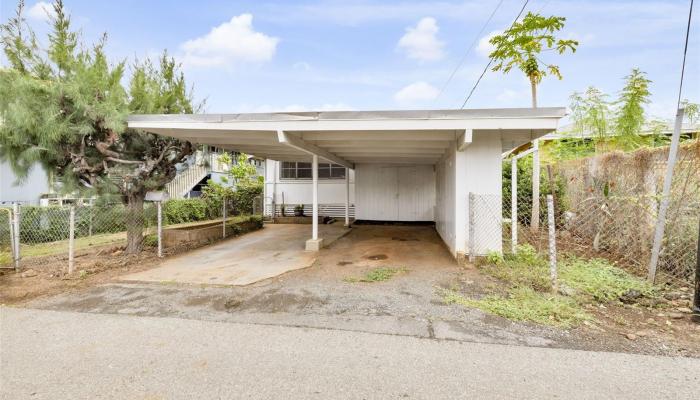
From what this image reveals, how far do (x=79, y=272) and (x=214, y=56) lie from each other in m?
13.2

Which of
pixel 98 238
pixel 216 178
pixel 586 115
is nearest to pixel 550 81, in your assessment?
pixel 586 115

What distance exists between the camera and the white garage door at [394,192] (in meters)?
11.8

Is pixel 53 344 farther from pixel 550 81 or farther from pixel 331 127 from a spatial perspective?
pixel 550 81

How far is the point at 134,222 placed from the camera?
6754 millimetres

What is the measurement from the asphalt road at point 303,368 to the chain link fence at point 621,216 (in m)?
2.65

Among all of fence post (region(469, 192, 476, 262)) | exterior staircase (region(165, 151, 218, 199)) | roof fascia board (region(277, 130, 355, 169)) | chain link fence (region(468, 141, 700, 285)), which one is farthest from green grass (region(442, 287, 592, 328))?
exterior staircase (region(165, 151, 218, 199))

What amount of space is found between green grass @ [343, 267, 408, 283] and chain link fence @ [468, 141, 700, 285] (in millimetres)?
1399

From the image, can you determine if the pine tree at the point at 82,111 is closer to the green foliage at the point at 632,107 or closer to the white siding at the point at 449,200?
the white siding at the point at 449,200

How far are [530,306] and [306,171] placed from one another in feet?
34.7

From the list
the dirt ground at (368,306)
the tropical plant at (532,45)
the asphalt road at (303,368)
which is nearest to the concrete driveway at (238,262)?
the dirt ground at (368,306)

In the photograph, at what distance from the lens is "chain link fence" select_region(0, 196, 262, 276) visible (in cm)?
566

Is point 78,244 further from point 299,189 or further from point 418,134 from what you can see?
point 418,134

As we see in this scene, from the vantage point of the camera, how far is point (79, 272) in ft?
17.5

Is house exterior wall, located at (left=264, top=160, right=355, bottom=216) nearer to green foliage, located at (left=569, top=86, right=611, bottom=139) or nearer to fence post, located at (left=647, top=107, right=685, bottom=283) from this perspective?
green foliage, located at (left=569, top=86, right=611, bottom=139)
